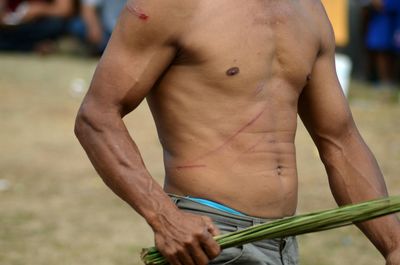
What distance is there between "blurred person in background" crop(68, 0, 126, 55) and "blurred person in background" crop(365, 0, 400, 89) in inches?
136

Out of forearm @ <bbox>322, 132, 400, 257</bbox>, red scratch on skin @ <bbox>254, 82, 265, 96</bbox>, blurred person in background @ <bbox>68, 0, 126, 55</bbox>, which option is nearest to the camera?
red scratch on skin @ <bbox>254, 82, 265, 96</bbox>

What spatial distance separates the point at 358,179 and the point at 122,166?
0.92 meters

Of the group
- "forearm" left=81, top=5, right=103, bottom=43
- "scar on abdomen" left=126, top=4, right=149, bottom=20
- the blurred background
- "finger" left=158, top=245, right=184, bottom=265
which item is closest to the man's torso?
"scar on abdomen" left=126, top=4, right=149, bottom=20

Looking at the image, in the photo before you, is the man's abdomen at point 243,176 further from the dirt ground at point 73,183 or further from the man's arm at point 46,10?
the man's arm at point 46,10

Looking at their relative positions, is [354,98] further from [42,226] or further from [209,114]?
[209,114]

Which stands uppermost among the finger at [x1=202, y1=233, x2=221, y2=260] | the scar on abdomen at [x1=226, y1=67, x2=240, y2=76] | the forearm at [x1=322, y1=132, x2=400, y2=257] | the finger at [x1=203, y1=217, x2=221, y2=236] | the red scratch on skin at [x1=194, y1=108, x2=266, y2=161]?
the scar on abdomen at [x1=226, y1=67, x2=240, y2=76]

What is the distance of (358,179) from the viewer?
350 cm

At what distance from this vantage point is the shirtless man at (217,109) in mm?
2977

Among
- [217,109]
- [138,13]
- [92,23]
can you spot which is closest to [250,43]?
[217,109]

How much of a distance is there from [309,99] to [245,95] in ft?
1.20

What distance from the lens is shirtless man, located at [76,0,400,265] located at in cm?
298

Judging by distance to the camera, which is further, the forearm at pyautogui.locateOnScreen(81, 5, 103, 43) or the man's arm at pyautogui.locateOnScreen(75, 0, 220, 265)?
the forearm at pyautogui.locateOnScreen(81, 5, 103, 43)

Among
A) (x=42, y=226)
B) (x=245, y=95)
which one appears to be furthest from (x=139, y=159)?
(x=42, y=226)

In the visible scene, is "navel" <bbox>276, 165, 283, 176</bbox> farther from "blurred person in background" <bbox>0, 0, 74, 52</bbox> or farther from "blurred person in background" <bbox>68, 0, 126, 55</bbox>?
"blurred person in background" <bbox>0, 0, 74, 52</bbox>
